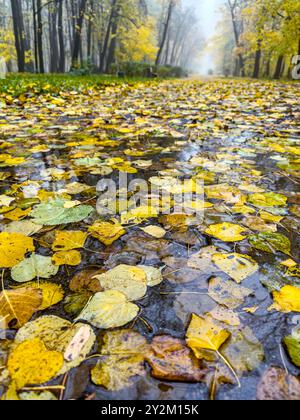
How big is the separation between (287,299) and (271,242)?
12.5 inches

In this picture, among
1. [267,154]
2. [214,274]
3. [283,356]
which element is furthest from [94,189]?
[267,154]

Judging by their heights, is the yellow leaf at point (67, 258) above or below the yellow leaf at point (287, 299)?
below

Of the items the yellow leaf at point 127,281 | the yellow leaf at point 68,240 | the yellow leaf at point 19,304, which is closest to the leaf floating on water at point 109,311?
the yellow leaf at point 127,281

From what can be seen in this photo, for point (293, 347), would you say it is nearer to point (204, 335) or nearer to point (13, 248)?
point (204, 335)

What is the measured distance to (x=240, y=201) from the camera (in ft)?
4.94

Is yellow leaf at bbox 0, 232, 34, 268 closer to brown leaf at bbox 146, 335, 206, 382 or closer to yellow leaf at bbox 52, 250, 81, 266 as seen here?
yellow leaf at bbox 52, 250, 81, 266

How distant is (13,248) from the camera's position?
1.10 meters

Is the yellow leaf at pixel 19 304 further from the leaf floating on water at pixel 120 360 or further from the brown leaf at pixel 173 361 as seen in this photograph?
the brown leaf at pixel 173 361

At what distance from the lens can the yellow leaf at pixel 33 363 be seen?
0.64 metres

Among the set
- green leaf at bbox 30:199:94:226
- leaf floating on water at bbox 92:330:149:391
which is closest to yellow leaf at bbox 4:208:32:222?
green leaf at bbox 30:199:94:226

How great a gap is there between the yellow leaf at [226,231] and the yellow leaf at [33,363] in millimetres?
732

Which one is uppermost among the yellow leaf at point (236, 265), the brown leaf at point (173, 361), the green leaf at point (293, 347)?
the yellow leaf at point (236, 265)

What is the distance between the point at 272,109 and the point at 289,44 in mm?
12009

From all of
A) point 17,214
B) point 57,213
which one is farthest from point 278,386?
point 17,214
